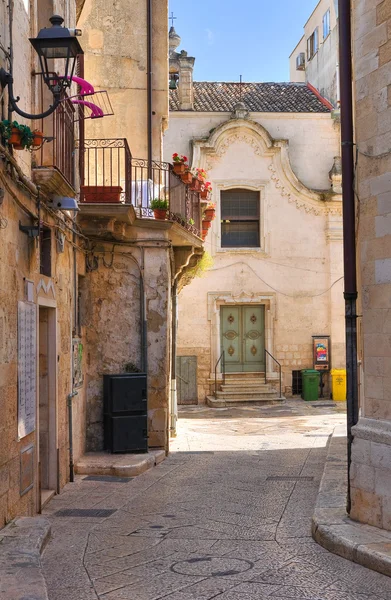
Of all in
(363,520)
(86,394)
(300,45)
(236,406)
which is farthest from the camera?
(300,45)

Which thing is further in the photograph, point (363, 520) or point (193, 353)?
point (193, 353)

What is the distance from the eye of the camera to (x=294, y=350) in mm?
24922

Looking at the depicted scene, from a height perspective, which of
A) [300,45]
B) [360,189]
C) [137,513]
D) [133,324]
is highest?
[300,45]

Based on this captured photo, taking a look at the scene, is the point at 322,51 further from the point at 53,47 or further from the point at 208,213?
the point at 53,47

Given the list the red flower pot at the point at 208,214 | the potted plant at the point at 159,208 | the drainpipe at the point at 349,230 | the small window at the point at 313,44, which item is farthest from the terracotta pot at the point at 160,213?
the small window at the point at 313,44

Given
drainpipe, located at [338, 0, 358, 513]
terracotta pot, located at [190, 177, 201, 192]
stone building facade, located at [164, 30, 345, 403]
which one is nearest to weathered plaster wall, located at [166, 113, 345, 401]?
stone building facade, located at [164, 30, 345, 403]

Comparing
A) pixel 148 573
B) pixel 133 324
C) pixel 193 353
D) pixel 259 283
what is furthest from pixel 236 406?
pixel 148 573

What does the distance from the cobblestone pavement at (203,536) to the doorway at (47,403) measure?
1.04 ft

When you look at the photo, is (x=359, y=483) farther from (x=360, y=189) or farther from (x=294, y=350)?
(x=294, y=350)

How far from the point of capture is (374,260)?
803cm

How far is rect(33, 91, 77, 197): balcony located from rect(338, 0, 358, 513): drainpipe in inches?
114

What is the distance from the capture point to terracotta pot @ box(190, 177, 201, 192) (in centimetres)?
1562

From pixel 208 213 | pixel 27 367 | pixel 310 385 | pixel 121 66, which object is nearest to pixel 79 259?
pixel 27 367

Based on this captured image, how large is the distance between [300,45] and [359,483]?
29127 millimetres
